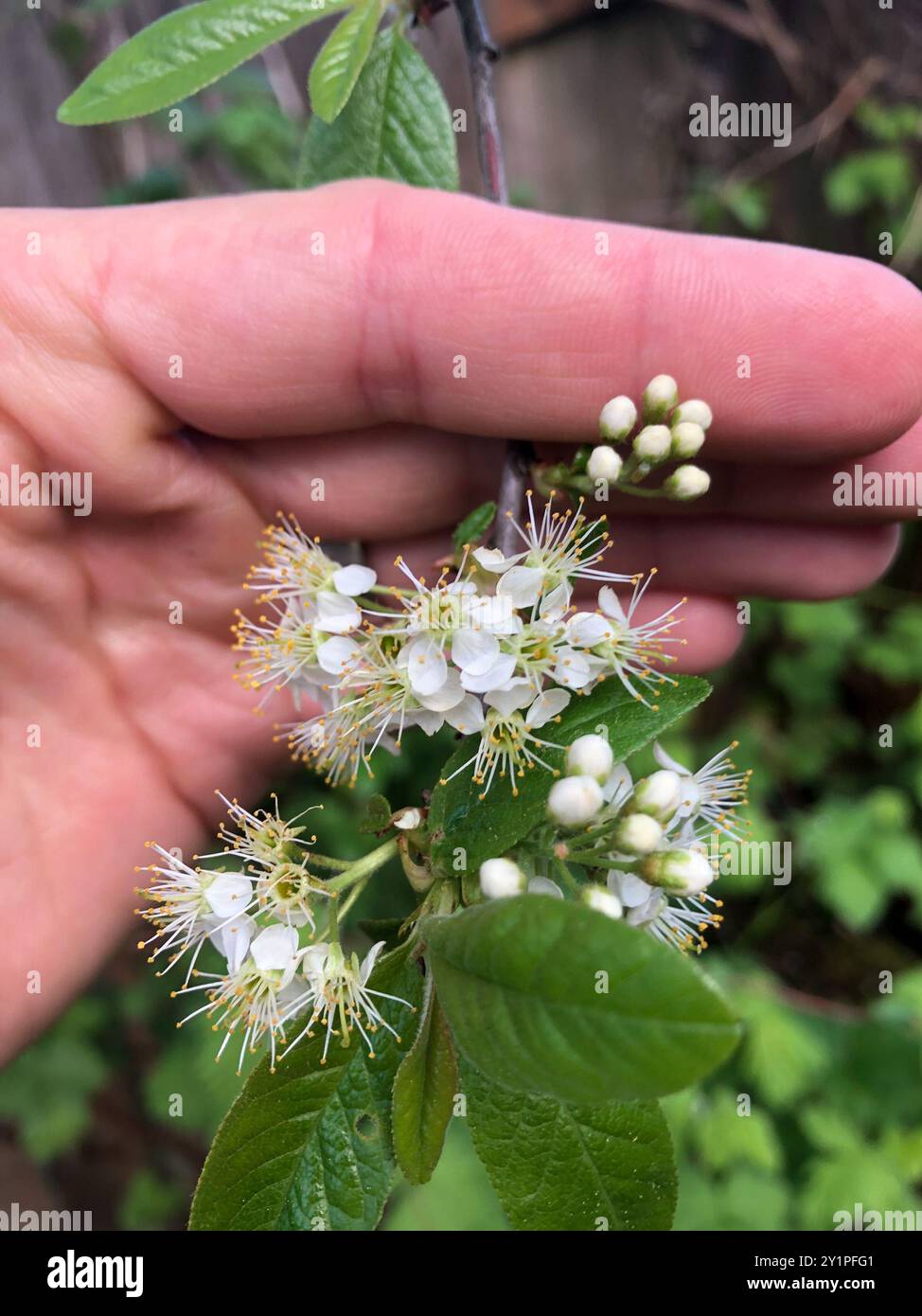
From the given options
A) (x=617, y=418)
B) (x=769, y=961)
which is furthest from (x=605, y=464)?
(x=769, y=961)

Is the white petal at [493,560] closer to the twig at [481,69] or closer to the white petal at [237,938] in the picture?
the white petal at [237,938]

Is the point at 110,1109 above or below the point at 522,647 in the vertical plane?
below

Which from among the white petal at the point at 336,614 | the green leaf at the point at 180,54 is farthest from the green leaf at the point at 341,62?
the white petal at the point at 336,614

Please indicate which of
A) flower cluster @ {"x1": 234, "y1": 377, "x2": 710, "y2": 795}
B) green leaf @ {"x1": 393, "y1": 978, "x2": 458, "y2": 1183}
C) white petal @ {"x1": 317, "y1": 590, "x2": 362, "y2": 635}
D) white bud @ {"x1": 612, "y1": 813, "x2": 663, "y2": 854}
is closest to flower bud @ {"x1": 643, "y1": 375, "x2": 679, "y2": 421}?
flower cluster @ {"x1": 234, "y1": 377, "x2": 710, "y2": 795}

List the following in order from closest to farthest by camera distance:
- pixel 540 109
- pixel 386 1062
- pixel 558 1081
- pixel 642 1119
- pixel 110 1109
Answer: pixel 558 1081 → pixel 642 1119 → pixel 386 1062 → pixel 110 1109 → pixel 540 109
